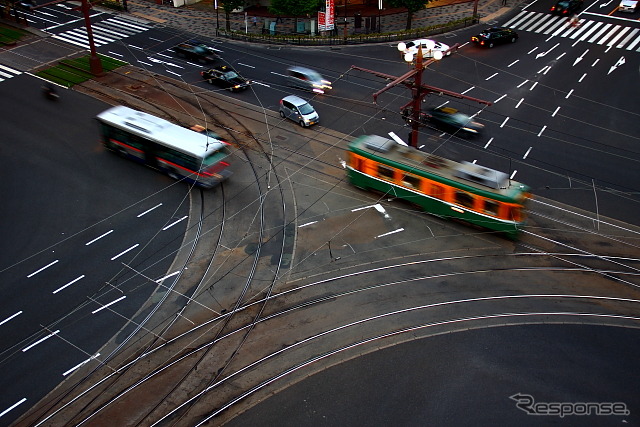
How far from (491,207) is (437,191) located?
290 centimetres

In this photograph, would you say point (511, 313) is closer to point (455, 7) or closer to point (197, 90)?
point (197, 90)

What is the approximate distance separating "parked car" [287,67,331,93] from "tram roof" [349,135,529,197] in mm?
12613

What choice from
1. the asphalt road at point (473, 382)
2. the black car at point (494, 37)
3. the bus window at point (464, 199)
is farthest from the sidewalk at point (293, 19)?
the asphalt road at point (473, 382)

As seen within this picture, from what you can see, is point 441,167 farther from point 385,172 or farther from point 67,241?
point 67,241

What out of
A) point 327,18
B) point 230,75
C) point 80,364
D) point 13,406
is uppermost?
point 327,18

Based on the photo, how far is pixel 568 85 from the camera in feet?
151

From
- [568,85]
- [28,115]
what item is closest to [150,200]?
[28,115]

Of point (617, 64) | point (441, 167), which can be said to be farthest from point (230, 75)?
point (617, 64)

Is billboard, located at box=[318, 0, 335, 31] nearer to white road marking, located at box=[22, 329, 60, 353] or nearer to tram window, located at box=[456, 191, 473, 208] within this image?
tram window, located at box=[456, 191, 473, 208]

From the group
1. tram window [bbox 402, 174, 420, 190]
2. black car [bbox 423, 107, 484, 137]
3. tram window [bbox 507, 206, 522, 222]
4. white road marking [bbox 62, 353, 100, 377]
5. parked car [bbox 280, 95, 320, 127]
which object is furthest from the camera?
parked car [bbox 280, 95, 320, 127]

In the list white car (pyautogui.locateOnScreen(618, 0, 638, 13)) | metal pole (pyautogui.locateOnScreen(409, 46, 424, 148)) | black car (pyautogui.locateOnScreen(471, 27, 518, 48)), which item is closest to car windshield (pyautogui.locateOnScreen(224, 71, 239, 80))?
metal pole (pyautogui.locateOnScreen(409, 46, 424, 148))

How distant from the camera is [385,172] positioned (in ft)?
106

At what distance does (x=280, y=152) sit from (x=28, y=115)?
741 inches

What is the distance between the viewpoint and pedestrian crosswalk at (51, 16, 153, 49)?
53562mm
